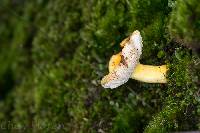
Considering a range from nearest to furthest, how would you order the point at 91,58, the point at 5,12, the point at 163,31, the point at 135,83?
the point at 163,31 < the point at 135,83 < the point at 91,58 < the point at 5,12

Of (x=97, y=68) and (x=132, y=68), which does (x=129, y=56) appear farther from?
(x=97, y=68)

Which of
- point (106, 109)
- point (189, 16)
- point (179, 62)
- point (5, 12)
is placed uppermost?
point (5, 12)

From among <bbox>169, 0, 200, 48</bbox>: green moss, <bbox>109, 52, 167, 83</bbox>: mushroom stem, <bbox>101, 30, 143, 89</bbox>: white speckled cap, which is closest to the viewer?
<bbox>169, 0, 200, 48</bbox>: green moss

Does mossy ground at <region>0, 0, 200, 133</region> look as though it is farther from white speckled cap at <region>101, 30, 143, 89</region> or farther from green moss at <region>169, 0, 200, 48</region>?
white speckled cap at <region>101, 30, 143, 89</region>

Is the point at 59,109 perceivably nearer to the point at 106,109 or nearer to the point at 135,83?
the point at 106,109

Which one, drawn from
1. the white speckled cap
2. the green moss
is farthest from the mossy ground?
the white speckled cap

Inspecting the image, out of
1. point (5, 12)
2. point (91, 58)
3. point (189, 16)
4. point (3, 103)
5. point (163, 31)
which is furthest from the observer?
point (5, 12)

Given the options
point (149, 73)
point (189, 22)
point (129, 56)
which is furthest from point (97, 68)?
point (189, 22)

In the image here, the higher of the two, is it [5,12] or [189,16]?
[5,12]

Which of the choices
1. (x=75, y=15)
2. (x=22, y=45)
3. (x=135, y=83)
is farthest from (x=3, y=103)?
(x=135, y=83)
